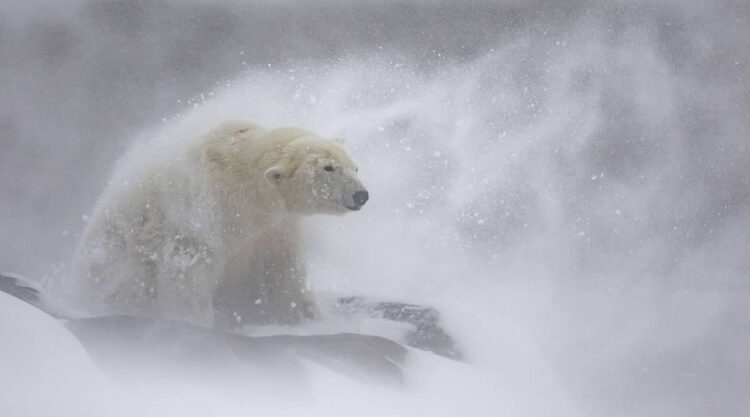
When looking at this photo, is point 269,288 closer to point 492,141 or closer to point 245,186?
point 245,186

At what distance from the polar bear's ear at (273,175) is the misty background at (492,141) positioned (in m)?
0.80

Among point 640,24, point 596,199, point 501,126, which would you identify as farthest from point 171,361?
point 640,24

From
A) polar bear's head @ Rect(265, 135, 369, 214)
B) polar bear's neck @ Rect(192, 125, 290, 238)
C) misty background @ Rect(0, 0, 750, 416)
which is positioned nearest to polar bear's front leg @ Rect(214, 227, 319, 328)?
polar bear's neck @ Rect(192, 125, 290, 238)

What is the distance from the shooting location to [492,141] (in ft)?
26.0

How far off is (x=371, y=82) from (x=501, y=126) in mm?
1748

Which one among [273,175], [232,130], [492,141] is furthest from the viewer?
[492,141]

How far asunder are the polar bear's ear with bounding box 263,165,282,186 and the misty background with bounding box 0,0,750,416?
804mm

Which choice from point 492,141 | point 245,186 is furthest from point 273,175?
point 492,141

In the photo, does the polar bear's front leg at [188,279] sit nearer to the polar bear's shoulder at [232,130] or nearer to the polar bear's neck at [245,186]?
the polar bear's neck at [245,186]

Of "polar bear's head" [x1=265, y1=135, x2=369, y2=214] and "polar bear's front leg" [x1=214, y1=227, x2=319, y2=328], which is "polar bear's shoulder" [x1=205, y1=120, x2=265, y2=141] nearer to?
"polar bear's head" [x1=265, y1=135, x2=369, y2=214]

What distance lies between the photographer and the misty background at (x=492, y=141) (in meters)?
6.77

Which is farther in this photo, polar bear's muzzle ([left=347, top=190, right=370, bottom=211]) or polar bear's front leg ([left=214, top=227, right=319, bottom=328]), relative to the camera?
polar bear's front leg ([left=214, top=227, right=319, bottom=328])

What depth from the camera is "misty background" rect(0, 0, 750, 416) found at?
22.2ft

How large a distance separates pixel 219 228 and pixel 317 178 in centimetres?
61
